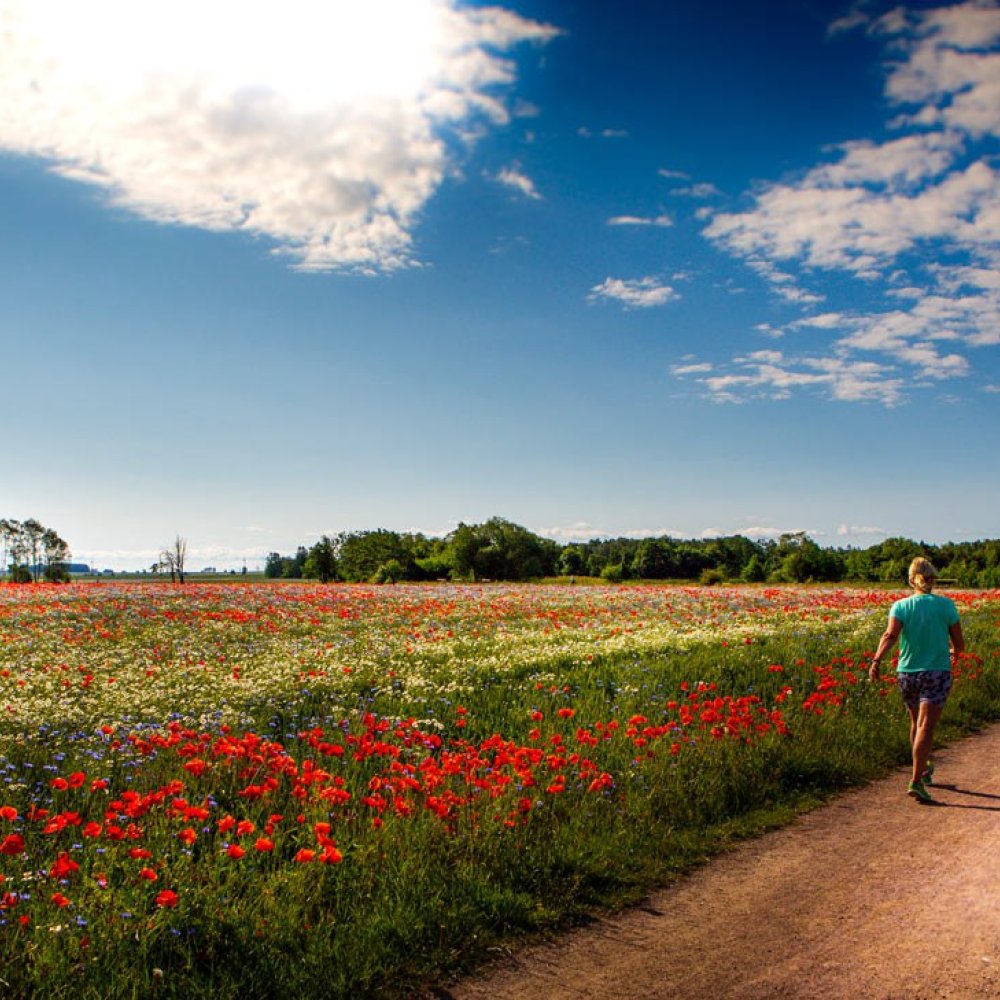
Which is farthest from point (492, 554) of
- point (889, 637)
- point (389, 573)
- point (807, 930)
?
point (807, 930)

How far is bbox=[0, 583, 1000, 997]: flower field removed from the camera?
4.48 meters

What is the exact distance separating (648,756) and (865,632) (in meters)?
12.1

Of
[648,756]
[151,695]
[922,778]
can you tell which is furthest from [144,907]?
[922,778]

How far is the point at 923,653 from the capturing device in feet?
27.5

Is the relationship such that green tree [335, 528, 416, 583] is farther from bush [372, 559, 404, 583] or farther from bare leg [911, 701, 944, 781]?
bare leg [911, 701, 944, 781]

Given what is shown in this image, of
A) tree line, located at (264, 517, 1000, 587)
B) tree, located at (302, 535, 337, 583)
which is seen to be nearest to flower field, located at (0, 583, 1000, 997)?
tree line, located at (264, 517, 1000, 587)

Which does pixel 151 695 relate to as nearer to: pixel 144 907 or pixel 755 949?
pixel 144 907

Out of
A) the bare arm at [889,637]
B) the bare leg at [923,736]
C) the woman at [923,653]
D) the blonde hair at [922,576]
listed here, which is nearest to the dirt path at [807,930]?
the bare leg at [923,736]

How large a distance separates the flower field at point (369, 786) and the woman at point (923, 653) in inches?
38.0

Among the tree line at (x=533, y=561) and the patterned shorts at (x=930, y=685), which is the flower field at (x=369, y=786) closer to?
the patterned shorts at (x=930, y=685)

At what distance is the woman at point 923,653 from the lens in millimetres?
8141

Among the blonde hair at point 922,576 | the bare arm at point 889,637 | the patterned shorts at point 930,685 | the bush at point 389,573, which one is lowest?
the bush at point 389,573

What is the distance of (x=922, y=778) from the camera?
26.2 ft

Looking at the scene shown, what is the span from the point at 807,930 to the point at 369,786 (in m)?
3.69
